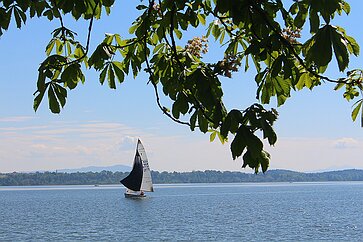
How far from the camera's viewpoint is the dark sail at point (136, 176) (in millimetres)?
99125

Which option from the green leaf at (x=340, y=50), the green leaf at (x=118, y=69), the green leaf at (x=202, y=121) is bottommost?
the green leaf at (x=202, y=121)

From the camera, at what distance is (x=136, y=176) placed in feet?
338

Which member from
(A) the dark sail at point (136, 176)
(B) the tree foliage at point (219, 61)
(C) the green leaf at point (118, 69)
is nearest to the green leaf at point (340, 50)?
(B) the tree foliage at point (219, 61)

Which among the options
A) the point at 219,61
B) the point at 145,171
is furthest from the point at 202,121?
the point at 145,171

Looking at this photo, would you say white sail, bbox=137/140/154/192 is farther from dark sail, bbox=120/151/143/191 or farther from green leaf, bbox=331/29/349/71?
green leaf, bbox=331/29/349/71

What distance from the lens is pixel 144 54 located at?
3229mm

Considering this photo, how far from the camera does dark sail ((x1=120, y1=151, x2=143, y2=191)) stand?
325ft

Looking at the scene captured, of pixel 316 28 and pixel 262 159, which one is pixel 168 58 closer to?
pixel 262 159

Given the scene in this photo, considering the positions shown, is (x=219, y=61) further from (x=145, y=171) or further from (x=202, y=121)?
(x=145, y=171)

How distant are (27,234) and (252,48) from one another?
55.3 metres

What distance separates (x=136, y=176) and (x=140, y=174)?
1.14 meters

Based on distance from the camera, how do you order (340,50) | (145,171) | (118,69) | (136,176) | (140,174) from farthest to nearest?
(136,176) → (145,171) → (140,174) → (118,69) → (340,50)

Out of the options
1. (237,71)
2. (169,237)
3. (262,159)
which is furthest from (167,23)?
(169,237)

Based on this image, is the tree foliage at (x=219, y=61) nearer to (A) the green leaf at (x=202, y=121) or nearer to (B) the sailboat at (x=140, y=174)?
(A) the green leaf at (x=202, y=121)
